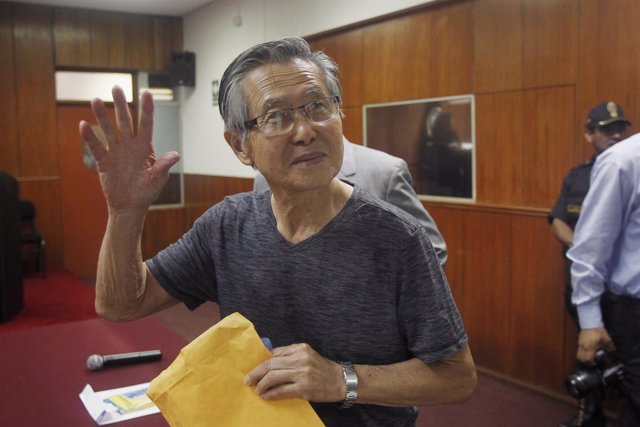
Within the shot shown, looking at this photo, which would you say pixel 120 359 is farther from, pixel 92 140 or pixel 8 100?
pixel 8 100

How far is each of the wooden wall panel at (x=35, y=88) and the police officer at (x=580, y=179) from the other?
5.90 m

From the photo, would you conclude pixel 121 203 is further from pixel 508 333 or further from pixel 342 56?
pixel 342 56

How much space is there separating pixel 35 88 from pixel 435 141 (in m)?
4.98

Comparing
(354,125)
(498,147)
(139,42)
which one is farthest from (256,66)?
(139,42)

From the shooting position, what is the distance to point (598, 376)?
2209 mm

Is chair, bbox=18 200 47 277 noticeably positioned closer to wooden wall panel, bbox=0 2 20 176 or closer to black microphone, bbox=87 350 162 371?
wooden wall panel, bbox=0 2 20 176

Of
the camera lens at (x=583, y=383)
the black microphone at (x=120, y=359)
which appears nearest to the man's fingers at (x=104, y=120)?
the black microphone at (x=120, y=359)

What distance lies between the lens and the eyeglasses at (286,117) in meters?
1.21

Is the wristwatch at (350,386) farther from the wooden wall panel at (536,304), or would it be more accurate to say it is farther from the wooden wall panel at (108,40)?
the wooden wall panel at (108,40)

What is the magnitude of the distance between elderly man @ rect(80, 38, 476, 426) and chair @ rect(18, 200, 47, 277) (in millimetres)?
6011

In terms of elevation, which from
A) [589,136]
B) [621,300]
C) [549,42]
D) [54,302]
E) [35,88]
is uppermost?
[35,88]

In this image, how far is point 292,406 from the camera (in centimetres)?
104

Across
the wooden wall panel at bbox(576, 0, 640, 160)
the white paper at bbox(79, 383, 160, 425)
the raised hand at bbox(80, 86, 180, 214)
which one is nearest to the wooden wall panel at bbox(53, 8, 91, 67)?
the wooden wall panel at bbox(576, 0, 640, 160)

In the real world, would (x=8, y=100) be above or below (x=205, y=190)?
above
